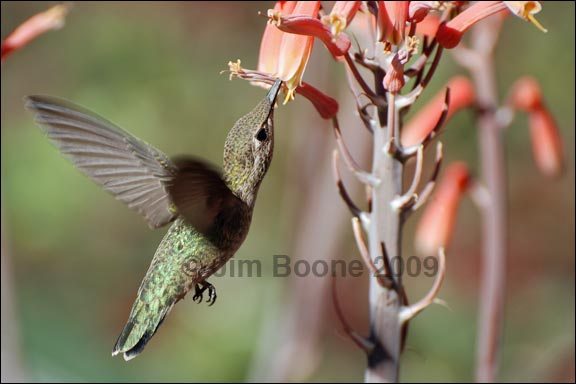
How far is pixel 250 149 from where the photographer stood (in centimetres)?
194

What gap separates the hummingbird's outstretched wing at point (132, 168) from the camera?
1747mm

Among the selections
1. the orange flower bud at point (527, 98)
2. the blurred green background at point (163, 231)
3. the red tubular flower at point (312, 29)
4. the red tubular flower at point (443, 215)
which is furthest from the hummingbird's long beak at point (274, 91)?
the blurred green background at point (163, 231)

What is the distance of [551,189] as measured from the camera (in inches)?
189

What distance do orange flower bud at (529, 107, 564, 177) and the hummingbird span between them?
53.1 inches

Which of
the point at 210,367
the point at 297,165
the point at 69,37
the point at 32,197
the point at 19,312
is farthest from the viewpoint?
the point at 69,37

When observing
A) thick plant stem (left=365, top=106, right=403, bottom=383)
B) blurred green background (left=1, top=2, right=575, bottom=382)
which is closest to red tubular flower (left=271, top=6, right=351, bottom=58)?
thick plant stem (left=365, top=106, right=403, bottom=383)

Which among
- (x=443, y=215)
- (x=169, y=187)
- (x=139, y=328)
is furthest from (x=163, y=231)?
(x=169, y=187)

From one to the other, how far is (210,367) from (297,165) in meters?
1.11

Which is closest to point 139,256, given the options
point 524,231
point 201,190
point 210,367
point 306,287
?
point 210,367

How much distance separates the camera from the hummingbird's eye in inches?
75.1

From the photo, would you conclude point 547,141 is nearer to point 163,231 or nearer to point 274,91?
point 274,91

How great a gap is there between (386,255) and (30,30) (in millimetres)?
1098

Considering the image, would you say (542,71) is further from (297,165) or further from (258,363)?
(258,363)

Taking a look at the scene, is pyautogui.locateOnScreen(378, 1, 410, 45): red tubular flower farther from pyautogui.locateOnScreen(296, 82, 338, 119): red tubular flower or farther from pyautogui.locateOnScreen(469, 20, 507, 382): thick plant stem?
pyautogui.locateOnScreen(469, 20, 507, 382): thick plant stem
